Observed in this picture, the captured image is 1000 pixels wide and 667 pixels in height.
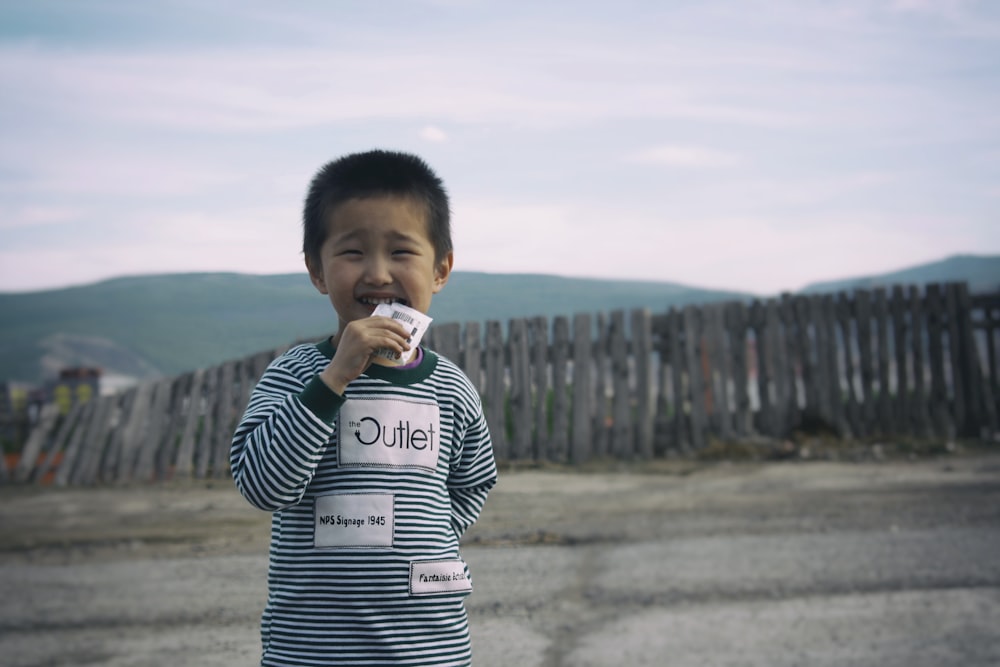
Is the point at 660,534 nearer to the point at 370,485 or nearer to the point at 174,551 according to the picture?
the point at 174,551

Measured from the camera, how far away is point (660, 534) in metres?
6.34

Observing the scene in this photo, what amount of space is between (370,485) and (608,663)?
7.79 ft

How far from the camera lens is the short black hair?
79.9 inches

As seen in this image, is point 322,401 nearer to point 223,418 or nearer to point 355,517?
point 355,517

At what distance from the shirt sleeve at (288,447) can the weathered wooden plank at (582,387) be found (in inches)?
302

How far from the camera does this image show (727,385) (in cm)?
1062

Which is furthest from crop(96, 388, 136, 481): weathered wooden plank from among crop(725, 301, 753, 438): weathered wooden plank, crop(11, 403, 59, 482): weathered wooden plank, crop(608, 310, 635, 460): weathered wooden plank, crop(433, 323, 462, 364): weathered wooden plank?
crop(433, 323, 462, 364): weathered wooden plank

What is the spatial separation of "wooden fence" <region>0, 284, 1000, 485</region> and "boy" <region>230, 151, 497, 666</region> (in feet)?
24.5

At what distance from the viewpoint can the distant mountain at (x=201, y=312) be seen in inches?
173

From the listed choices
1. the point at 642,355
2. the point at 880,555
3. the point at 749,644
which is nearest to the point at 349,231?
the point at 749,644

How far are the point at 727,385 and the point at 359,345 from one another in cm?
913

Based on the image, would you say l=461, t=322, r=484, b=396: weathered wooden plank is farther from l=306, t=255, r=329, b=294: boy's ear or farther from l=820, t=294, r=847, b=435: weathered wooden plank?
l=820, t=294, r=847, b=435: weathered wooden plank

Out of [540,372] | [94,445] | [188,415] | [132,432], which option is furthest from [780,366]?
[94,445]

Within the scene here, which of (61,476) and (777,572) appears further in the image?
(61,476)
